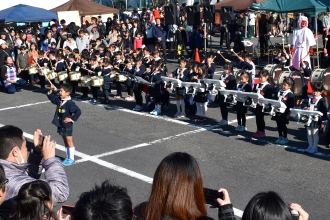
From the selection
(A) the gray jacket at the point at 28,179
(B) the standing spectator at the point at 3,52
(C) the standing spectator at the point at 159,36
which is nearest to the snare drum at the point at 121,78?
(B) the standing spectator at the point at 3,52

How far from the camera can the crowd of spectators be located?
126 inches

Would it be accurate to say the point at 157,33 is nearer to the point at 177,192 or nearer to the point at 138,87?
the point at 138,87

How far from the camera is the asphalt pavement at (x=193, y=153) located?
839 cm

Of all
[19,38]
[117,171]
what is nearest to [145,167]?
[117,171]

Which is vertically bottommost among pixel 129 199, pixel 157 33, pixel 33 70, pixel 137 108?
pixel 137 108

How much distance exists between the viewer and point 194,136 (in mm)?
11516

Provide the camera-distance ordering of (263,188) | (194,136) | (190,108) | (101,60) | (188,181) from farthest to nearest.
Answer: (101,60)
(190,108)
(194,136)
(263,188)
(188,181)

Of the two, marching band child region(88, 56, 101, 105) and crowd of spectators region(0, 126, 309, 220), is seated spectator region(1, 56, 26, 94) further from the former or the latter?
crowd of spectators region(0, 126, 309, 220)

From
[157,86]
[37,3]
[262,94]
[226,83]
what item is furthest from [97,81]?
[37,3]

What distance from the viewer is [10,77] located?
56.9 feet

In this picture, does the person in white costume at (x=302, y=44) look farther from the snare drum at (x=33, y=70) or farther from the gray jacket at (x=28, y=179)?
the gray jacket at (x=28, y=179)

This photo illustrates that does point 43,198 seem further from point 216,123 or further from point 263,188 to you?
point 216,123

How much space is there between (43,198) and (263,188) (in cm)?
535

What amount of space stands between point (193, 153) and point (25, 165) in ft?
20.4
